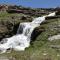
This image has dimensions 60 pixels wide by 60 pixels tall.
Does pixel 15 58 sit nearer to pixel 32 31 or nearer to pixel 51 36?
Answer: pixel 51 36

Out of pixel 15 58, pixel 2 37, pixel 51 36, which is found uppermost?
pixel 15 58

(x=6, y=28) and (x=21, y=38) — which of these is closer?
(x=21, y=38)

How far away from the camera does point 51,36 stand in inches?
1208

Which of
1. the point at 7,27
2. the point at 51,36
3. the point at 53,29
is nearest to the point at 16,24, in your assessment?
the point at 7,27

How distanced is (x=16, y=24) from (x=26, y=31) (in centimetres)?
736

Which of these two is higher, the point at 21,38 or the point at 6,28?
the point at 6,28

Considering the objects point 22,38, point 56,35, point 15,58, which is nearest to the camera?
point 15,58

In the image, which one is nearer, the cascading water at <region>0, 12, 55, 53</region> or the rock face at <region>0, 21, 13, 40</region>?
the cascading water at <region>0, 12, 55, 53</region>

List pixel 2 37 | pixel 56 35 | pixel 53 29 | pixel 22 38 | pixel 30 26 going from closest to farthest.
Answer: pixel 56 35
pixel 53 29
pixel 22 38
pixel 30 26
pixel 2 37

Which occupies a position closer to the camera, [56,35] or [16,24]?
[56,35]

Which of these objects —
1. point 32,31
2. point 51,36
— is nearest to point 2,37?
point 32,31

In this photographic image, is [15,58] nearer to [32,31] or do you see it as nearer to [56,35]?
[56,35]

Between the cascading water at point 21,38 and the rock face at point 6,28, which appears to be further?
the rock face at point 6,28

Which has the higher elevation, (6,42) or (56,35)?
(56,35)
